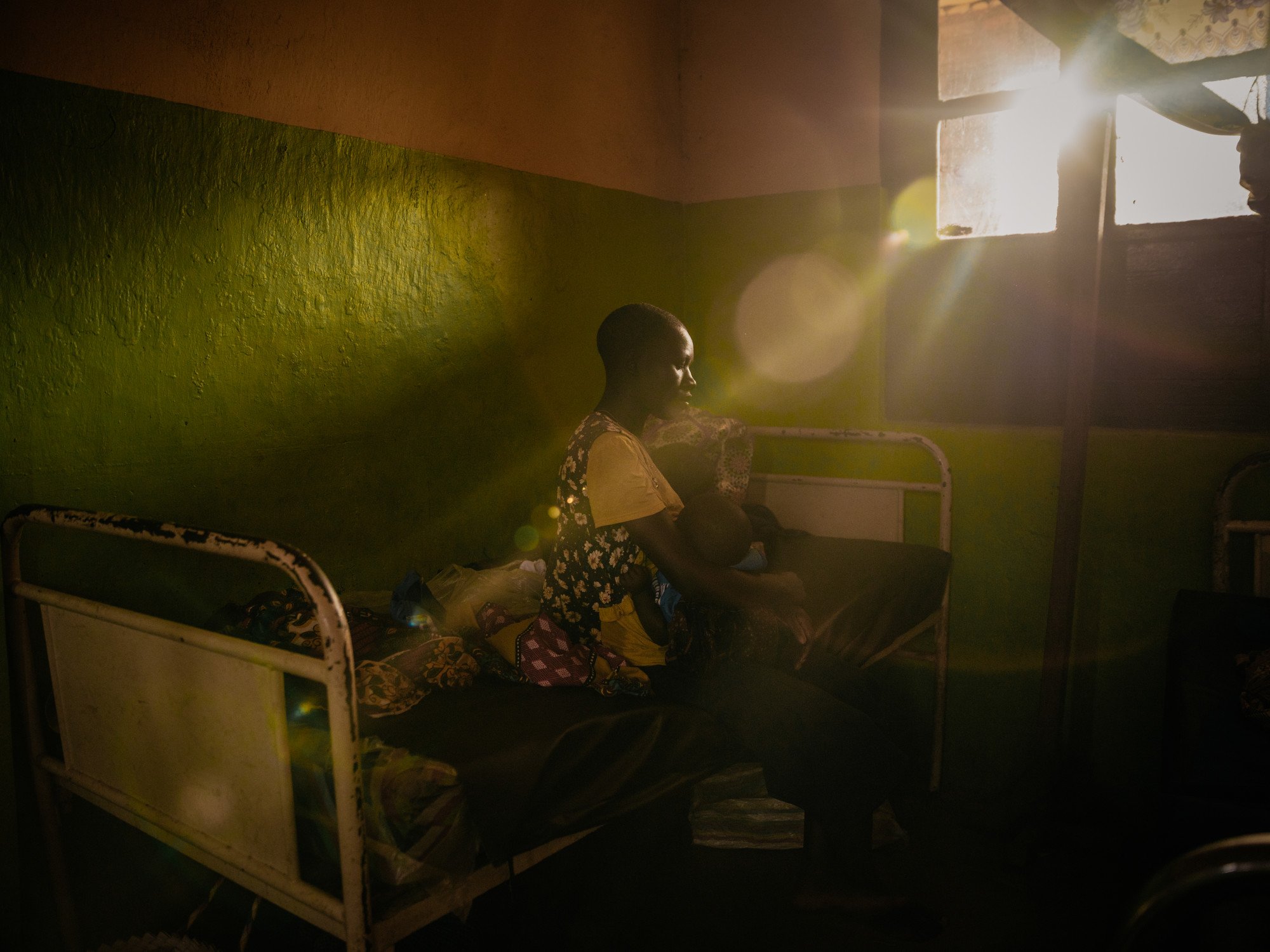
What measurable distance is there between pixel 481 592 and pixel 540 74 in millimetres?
1784

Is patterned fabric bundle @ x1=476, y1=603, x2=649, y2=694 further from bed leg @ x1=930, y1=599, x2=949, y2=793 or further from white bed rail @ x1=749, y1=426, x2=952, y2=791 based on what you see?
bed leg @ x1=930, y1=599, x2=949, y2=793

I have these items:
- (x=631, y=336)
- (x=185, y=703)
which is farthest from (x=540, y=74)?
(x=185, y=703)

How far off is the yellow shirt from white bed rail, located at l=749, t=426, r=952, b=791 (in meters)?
0.97

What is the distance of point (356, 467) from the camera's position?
8.03ft

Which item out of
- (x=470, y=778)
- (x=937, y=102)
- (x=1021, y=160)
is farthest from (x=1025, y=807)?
(x=937, y=102)

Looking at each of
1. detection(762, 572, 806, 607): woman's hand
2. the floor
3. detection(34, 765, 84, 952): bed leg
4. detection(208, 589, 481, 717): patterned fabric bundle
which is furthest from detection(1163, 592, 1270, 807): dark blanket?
→ detection(34, 765, 84, 952): bed leg

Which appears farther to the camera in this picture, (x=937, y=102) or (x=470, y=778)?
(x=937, y=102)

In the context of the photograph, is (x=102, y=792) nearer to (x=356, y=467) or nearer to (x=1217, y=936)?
(x=356, y=467)

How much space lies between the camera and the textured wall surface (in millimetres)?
1878

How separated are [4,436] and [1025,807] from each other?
2.79 metres

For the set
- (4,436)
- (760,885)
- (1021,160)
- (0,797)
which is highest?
(1021,160)

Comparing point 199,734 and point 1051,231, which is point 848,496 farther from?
point 199,734

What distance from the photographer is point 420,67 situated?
101 inches

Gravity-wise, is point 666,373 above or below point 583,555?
above
